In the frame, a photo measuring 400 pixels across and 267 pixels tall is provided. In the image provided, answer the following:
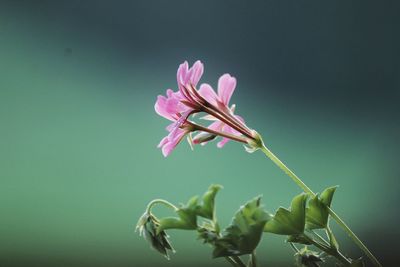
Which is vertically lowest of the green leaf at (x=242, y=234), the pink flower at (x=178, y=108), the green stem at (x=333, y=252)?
the green stem at (x=333, y=252)

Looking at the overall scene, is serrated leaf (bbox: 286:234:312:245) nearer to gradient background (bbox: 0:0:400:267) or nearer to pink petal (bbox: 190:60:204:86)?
A: pink petal (bbox: 190:60:204:86)

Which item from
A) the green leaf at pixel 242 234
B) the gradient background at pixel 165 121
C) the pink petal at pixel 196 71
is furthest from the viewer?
the gradient background at pixel 165 121

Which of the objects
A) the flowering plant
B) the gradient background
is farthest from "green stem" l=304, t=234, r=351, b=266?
the gradient background

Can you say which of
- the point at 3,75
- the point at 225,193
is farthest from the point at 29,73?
the point at 225,193

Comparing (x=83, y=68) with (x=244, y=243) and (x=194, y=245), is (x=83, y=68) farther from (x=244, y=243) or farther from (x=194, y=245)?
(x=244, y=243)

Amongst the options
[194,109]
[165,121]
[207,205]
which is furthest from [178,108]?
[165,121]

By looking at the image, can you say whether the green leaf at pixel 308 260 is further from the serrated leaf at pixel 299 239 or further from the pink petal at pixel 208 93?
the pink petal at pixel 208 93

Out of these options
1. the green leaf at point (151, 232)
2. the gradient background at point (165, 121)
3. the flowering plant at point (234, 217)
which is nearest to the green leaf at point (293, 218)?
the flowering plant at point (234, 217)
